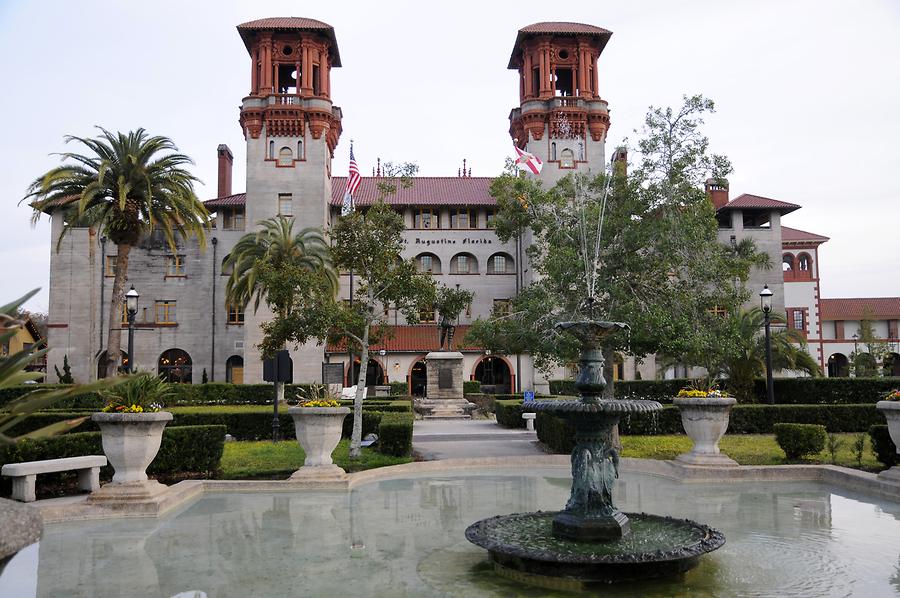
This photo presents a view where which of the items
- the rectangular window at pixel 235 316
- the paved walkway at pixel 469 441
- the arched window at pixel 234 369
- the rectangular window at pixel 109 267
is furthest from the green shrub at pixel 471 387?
the rectangular window at pixel 109 267

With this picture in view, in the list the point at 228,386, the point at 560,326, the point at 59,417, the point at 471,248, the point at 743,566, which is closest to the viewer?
the point at 743,566

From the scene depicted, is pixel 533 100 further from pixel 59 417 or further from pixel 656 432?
pixel 59 417

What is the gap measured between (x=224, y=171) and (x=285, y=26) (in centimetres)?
1366

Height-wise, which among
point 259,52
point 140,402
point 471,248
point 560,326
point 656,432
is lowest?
point 656,432

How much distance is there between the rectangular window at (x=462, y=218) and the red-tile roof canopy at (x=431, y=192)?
793 millimetres

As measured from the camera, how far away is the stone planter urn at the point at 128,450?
36.5 feet

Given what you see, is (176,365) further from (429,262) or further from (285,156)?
(429,262)

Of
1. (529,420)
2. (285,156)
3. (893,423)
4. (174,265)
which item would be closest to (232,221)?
(174,265)

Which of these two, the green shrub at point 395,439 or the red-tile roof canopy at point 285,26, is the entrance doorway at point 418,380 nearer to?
the red-tile roof canopy at point 285,26

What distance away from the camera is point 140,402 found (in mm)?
11688

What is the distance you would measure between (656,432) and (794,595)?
16.4 metres

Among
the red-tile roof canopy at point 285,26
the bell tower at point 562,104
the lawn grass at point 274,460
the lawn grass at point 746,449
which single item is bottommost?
the lawn grass at point 746,449

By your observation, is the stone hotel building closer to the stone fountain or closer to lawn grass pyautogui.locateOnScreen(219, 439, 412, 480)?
lawn grass pyautogui.locateOnScreen(219, 439, 412, 480)

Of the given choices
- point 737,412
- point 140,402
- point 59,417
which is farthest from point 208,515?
point 737,412
